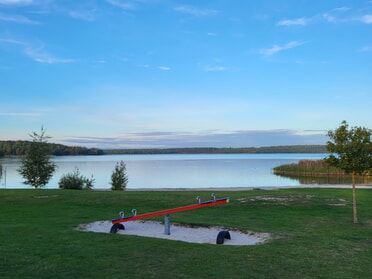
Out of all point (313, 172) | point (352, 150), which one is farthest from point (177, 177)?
point (352, 150)

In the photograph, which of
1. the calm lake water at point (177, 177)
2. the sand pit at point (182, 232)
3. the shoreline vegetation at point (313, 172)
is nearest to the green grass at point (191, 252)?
the sand pit at point (182, 232)

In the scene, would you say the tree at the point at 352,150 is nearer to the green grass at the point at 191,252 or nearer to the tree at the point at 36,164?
the green grass at the point at 191,252

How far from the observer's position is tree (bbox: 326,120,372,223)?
38.1 feet

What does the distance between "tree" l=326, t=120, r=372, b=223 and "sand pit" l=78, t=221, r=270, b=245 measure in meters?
4.42

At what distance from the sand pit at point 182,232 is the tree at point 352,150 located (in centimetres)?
442

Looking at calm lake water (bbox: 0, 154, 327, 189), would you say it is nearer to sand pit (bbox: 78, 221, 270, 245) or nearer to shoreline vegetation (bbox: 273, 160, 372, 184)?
shoreline vegetation (bbox: 273, 160, 372, 184)

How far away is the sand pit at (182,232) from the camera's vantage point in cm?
888

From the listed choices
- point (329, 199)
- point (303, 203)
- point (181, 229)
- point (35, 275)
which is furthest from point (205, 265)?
point (329, 199)

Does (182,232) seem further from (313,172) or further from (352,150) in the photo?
(313,172)

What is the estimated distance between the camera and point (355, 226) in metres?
11.0

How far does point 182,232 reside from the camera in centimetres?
1028

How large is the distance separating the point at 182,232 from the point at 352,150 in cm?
616

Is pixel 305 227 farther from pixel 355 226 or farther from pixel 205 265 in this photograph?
pixel 205 265

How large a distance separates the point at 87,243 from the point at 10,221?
17.2 ft
